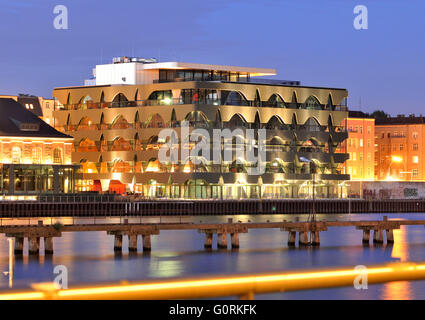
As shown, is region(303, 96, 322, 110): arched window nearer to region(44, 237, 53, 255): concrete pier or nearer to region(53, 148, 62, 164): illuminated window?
region(53, 148, 62, 164): illuminated window

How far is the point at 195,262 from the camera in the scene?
70.2 meters

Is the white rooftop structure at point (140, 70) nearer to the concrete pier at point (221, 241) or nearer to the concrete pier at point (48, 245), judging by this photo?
the concrete pier at point (221, 241)

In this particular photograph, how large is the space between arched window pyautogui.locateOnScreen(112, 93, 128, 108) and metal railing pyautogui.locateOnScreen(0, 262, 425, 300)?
14768 cm

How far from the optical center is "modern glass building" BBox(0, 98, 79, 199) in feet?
428

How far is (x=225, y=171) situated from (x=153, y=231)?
8421cm

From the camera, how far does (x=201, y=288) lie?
12.6m

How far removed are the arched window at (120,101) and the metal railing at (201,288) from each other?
148m

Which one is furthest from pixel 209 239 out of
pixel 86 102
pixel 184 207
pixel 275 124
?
pixel 86 102

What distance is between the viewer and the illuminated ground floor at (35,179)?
130 metres

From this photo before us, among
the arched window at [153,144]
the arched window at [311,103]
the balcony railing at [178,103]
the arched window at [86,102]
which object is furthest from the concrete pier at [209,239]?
the arched window at [86,102]

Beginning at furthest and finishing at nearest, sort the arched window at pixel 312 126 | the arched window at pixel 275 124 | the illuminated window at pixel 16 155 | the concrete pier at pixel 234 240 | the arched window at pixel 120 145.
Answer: the arched window at pixel 312 126 < the arched window at pixel 120 145 < the arched window at pixel 275 124 < the illuminated window at pixel 16 155 < the concrete pier at pixel 234 240

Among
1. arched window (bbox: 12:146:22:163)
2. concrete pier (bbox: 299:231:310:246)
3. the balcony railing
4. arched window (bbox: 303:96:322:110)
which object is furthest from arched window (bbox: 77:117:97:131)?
concrete pier (bbox: 299:231:310:246)

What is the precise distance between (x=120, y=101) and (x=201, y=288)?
149 meters
